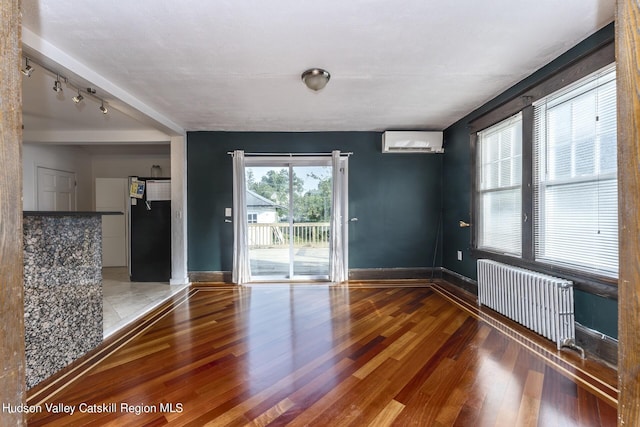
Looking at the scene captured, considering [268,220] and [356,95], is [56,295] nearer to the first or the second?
[268,220]

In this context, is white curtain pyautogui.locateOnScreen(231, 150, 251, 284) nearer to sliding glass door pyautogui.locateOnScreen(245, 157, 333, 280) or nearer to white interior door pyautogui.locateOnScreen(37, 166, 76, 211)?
sliding glass door pyautogui.locateOnScreen(245, 157, 333, 280)

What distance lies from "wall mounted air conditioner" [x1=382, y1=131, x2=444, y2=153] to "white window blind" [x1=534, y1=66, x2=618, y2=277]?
1.68m

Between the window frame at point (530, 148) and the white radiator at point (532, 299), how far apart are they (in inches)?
4.0

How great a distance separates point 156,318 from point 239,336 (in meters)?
1.11

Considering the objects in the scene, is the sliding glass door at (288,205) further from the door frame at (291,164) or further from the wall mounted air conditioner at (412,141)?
the wall mounted air conditioner at (412,141)

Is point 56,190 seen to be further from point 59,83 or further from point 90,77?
point 90,77

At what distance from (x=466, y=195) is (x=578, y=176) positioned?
153 cm

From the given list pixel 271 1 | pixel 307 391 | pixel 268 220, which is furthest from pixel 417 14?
pixel 268 220

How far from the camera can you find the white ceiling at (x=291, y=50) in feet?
5.59

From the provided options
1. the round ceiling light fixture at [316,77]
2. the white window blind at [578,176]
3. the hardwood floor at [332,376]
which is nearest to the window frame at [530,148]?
the white window blind at [578,176]

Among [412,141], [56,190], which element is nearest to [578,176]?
[412,141]

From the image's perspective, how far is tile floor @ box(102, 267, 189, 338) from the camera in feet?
9.26

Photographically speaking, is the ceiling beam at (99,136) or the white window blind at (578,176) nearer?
the white window blind at (578,176)

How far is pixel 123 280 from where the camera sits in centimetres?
445
